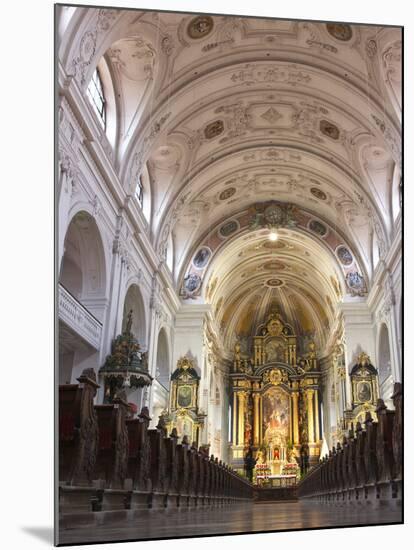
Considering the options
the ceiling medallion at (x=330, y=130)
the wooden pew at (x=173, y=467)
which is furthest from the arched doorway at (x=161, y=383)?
the ceiling medallion at (x=330, y=130)

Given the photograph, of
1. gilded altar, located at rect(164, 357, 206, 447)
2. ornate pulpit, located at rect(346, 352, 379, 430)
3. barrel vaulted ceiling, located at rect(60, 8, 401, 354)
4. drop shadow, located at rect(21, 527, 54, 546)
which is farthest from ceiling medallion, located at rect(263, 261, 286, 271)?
drop shadow, located at rect(21, 527, 54, 546)

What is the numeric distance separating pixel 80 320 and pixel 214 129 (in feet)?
16.0

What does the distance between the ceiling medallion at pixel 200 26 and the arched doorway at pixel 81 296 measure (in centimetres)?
395

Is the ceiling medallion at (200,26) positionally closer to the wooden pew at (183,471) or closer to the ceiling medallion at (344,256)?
the ceiling medallion at (344,256)

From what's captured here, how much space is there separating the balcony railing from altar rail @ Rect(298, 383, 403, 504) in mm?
4314

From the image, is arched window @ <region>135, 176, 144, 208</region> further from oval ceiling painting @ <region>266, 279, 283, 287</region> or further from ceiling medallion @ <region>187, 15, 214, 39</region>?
ceiling medallion @ <region>187, 15, 214, 39</region>

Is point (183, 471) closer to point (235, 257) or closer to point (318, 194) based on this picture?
point (235, 257)

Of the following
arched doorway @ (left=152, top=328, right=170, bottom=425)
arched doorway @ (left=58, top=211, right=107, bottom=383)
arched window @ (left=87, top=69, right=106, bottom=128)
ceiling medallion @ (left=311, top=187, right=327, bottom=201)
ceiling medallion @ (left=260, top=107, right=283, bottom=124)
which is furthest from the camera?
ceiling medallion @ (left=311, top=187, right=327, bottom=201)

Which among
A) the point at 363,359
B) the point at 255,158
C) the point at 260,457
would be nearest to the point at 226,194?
the point at 255,158

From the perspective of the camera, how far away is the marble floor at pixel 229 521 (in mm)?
6398

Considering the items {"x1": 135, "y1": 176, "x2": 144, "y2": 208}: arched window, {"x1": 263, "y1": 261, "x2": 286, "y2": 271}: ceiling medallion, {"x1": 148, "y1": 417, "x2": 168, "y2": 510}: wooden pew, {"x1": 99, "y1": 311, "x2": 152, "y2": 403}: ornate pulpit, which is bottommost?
{"x1": 148, "y1": 417, "x2": 168, "y2": 510}: wooden pew

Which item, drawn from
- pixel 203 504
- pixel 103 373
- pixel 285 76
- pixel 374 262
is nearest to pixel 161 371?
pixel 103 373

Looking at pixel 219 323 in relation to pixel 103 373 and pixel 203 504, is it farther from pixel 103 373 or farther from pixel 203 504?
pixel 203 504

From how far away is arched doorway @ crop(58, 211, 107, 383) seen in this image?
805 cm
